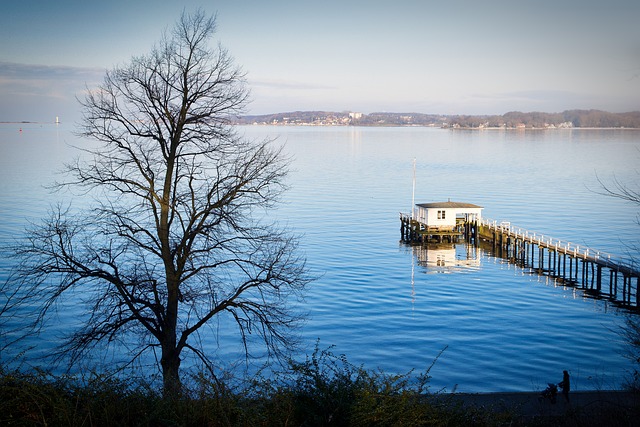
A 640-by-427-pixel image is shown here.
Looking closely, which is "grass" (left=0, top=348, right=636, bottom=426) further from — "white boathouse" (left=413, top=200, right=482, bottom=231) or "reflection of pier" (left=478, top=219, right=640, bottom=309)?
"white boathouse" (left=413, top=200, right=482, bottom=231)

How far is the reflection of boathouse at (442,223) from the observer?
232ft

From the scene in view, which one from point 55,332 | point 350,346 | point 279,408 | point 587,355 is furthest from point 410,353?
point 279,408

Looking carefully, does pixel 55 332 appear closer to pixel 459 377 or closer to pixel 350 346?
pixel 350 346

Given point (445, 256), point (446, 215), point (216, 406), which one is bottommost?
point (445, 256)

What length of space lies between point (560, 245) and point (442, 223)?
15.8m

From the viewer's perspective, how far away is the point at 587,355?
35156 mm

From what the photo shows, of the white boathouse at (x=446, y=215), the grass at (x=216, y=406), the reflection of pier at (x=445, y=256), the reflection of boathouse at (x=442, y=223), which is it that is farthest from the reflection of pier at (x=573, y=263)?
the grass at (x=216, y=406)

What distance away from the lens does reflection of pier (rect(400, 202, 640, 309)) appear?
4875 centimetres

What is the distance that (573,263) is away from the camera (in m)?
60.7

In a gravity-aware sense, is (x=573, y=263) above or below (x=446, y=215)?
below

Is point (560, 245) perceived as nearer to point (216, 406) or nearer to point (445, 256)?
point (445, 256)

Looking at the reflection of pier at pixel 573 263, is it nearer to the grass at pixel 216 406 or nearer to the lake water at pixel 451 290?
the lake water at pixel 451 290

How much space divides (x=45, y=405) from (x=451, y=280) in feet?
145

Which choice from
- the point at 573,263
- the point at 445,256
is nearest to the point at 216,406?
the point at 445,256
